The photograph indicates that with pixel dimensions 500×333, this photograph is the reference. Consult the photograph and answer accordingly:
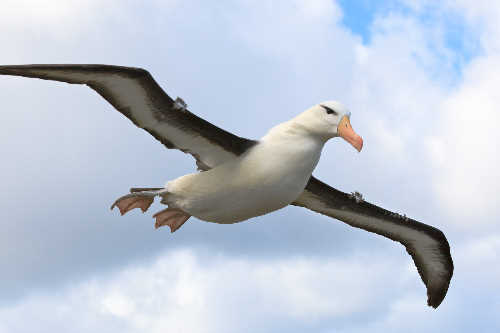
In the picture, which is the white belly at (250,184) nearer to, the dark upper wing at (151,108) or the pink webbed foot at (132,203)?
the dark upper wing at (151,108)

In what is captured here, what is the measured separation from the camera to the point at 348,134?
38.2 feet

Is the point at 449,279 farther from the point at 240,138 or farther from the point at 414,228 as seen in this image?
the point at 240,138

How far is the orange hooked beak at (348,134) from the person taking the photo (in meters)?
11.6

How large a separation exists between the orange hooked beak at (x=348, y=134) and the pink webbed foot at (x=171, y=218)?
3507mm

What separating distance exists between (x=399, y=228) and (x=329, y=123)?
3.92 meters

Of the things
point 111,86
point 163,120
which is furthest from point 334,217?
point 111,86

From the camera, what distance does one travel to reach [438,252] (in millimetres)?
15234

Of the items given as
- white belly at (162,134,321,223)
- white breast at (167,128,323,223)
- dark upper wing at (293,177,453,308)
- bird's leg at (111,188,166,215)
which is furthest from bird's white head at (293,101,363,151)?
bird's leg at (111,188,166,215)

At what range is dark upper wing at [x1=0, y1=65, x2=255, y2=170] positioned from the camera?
419 inches

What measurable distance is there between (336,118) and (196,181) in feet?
6.95

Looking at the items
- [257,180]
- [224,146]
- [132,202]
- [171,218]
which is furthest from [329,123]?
[132,202]

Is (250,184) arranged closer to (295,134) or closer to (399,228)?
(295,134)

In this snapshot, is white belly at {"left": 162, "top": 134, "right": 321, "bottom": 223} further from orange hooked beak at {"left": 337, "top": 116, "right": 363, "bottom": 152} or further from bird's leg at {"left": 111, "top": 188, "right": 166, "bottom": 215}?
bird's leg at {"left": 111, "top": 188, "right": 166, "bottom": 215}

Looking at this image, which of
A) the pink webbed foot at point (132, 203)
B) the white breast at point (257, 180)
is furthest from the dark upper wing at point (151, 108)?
the pink webbed foot at point (132, 203)
